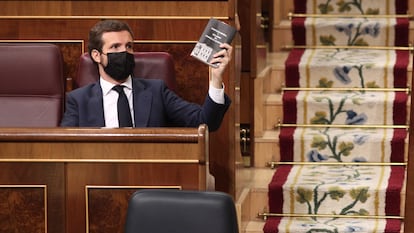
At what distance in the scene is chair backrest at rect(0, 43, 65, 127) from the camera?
8.83 ft

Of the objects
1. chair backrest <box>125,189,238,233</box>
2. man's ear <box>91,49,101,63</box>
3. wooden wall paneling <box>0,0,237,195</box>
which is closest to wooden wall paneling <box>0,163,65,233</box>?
chair backrest <box>125,189,238,233</box>

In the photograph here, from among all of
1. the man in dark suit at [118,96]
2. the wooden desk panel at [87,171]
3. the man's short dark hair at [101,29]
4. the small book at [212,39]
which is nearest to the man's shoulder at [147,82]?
the man in dark suit at [118,96]

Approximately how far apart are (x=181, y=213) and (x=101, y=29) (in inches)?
33.4

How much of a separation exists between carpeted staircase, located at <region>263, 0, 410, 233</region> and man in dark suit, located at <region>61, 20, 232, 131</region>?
0.48 metres

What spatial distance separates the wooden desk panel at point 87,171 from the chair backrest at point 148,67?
0.50 m

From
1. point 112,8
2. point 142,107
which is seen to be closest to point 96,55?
point 142,107

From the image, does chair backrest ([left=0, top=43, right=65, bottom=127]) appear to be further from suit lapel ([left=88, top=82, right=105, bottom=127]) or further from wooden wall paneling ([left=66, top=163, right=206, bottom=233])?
wooden wall paneling ([left=66, top=163, right=206, bottom=233])

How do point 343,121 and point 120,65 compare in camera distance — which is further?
point 343,121

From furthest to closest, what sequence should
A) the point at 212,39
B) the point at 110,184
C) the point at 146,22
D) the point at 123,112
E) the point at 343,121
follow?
the point at 343,121
the point at 146,22
the point at 123,112
the point at 212,39
the point at 110,184

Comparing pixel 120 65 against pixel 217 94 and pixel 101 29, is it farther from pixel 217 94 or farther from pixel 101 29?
pixel 217 94

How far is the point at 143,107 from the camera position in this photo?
2.58 meters

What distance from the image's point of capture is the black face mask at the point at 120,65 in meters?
2.57

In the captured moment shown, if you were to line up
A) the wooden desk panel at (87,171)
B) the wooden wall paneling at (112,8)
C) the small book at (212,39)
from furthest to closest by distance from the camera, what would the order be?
1. the wooden wall paneling at (112,8)
2. the small book at (212,39)
3. the wooden desk panel at (87,171)

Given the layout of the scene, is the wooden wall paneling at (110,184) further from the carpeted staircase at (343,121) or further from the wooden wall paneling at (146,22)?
the carpeted staircase at (343,121)
